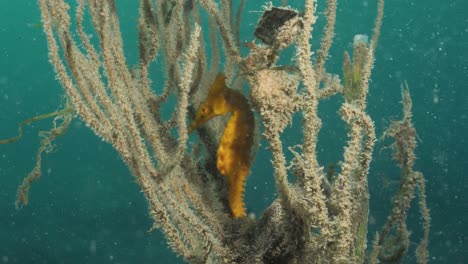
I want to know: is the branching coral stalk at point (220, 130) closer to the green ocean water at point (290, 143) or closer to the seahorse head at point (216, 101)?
the seahorse head at point (216, 101)

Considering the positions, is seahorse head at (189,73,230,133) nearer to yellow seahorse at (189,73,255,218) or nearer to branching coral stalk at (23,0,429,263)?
yellow seahorse at (189,73,255,218)

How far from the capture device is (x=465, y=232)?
14.6 metres

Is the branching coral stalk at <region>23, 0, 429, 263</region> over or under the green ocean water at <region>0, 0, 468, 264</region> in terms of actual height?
over

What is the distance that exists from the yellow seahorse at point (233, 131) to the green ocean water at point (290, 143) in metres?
0.54

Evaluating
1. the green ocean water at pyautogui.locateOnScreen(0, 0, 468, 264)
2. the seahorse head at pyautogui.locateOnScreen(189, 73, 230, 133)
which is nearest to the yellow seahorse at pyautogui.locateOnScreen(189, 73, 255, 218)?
the seahorse head at pyautogui.locateOnScreen(189, 73, 230, 133)

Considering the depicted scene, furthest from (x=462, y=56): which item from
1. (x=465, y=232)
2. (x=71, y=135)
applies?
(x=71, y=135)

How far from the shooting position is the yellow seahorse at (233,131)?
7.88 feet

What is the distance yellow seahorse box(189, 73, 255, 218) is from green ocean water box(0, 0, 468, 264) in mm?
538

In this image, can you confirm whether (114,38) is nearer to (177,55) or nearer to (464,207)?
(177,55)

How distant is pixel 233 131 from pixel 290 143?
17.4 meters

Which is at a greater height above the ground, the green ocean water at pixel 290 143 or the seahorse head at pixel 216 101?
the seahorse head at pixel 216 101

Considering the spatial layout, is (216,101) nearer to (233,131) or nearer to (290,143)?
(233,131)

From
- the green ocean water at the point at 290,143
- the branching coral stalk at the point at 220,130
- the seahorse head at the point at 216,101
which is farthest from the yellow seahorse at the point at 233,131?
the green ocean water at the point at 290,143

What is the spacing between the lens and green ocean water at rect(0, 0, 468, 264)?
14.9 m
